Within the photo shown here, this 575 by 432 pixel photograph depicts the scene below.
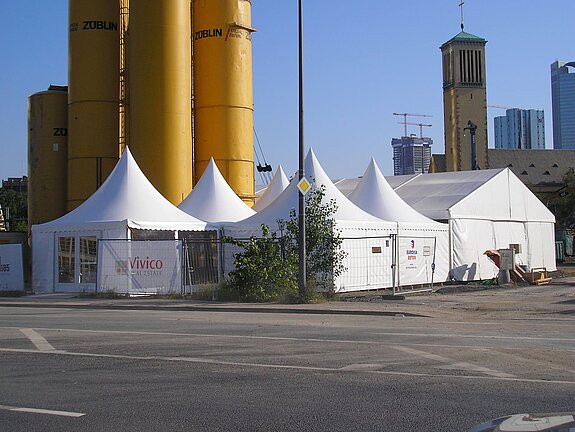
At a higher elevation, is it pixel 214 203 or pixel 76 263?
pixel 214 203

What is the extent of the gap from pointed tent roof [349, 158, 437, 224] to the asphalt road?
1338 cm

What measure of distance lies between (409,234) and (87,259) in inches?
447

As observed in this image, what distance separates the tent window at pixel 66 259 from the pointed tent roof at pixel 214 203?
561cm

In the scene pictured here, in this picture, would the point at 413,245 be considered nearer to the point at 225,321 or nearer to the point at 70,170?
the point at 225,321

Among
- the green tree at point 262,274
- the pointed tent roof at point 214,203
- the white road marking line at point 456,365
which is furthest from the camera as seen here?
the pointed tent roof at point 214,203

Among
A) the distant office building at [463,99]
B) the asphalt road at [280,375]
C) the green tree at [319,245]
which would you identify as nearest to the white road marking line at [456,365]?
Answer: the asphalt road at [280,375]

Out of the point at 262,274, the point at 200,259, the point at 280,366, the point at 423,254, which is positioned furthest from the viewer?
the point at 423,254

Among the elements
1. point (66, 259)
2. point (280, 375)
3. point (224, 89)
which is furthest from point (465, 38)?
point (280, 375)

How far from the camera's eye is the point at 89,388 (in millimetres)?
8852

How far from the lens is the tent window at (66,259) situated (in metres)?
26.3

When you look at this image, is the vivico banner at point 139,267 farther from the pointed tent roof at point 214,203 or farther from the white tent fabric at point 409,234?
the white tent fabric at point 409,234

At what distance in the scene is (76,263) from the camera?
85.8 feet

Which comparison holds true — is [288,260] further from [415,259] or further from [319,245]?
[415,259]

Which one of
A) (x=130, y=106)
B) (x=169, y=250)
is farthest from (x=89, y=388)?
(x=130, y=106)
